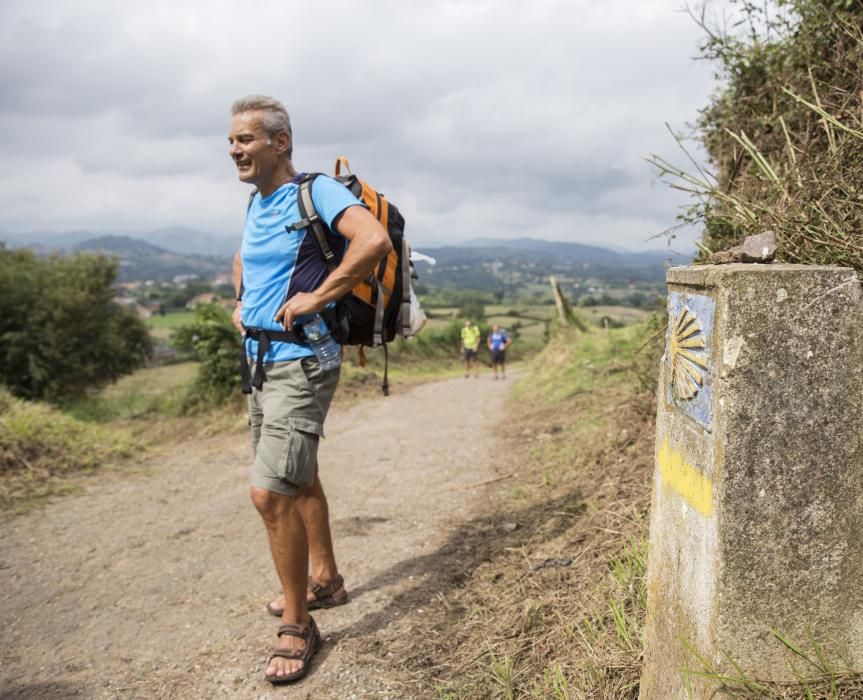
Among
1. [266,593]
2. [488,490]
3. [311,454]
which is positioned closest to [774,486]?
[311,454]

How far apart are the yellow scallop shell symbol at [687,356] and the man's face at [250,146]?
1983mm

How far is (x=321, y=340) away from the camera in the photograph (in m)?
2.94

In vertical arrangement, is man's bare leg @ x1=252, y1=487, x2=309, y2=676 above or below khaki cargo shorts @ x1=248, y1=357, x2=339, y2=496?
below

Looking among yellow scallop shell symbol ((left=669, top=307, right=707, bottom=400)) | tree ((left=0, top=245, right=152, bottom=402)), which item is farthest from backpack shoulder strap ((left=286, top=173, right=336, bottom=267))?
tree ((left=0, top=245, right=152, bottom=402))

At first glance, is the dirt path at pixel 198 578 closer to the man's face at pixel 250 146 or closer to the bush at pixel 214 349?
the man's face at pixel 250 146

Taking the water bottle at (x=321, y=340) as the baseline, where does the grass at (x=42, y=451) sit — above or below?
below

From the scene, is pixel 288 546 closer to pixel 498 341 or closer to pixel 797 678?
pixel 797 678

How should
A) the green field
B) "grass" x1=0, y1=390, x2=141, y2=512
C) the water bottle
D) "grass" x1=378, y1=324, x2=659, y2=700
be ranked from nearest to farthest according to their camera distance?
"grass" x1=378, y1=324, x2=659, y2=700 → the water bottle → "grass" x1=0, y1=390, x2=141, y2=512 → the green field

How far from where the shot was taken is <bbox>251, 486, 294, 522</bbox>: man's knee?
2816 millimetres

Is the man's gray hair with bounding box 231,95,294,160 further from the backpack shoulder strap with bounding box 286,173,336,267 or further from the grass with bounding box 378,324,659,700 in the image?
the grass with bounding box 378,324,659,700

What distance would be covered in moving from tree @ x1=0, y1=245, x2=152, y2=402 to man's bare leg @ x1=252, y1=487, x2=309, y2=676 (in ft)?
74.4

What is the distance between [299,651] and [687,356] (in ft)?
6.65

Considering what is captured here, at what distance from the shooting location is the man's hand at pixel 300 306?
2.78 metres

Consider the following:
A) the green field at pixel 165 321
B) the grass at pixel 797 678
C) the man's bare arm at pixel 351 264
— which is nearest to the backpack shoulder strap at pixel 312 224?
the man's bare arm at pixel 351 264
